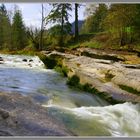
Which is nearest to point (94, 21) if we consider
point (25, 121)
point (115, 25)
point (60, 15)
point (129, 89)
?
point (115, 25)

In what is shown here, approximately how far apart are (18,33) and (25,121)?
4.41 feet

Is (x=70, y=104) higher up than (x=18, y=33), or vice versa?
(x=18, y=33)

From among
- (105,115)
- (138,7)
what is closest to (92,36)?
(138,7)

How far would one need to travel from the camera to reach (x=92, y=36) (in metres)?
4.37

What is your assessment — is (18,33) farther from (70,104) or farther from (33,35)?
(70,104)

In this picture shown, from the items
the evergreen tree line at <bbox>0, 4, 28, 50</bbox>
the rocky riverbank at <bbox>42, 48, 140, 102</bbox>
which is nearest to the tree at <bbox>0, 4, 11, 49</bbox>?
the evergreen tree line at <bbox>0, 4, 28, 50</bbox>

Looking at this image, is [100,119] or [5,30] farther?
[5,30]

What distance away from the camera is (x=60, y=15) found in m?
4.33

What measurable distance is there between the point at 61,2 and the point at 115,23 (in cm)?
71

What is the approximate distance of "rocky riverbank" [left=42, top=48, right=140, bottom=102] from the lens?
460cm

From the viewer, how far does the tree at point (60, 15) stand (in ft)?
13.4

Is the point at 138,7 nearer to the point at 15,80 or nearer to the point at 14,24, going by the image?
the point at 14,24

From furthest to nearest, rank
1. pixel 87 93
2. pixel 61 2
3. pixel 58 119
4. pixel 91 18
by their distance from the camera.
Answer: pixel 87 93
pixel 91 18
pixel 61 2
pixel 58 119

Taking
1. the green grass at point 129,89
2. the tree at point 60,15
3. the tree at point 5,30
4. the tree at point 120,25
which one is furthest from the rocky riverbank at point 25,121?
the green grass at point 129,89
